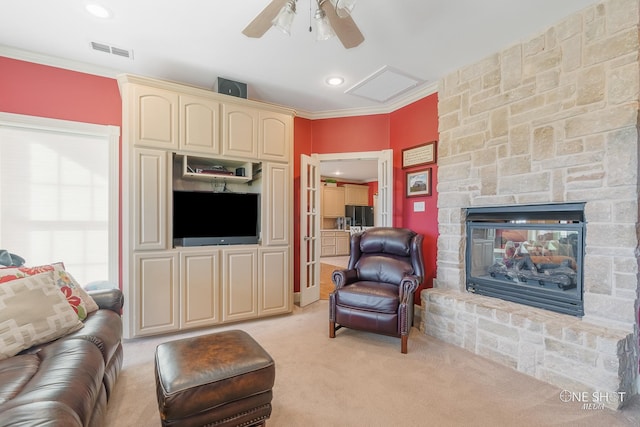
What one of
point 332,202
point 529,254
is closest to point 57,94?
point 529,254

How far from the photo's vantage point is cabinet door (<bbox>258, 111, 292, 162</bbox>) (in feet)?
11.0

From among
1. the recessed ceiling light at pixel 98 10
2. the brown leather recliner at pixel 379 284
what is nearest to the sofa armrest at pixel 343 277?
the brown leather recliner at pixel 379 284

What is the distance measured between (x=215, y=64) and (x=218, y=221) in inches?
62.2

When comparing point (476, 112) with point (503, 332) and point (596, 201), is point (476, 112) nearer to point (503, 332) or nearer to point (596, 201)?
point (596, 201)

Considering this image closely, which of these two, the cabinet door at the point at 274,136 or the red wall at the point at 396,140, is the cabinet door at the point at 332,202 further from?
the cabinet door at the point at 274,136

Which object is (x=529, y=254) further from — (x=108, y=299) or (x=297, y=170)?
(x=108, y=299)

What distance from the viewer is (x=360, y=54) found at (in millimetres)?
2693

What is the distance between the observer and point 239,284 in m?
3.21

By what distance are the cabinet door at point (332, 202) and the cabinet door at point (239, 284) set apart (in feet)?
18.2

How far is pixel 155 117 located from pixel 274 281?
82.2 inches

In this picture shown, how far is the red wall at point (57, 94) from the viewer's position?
8.55 feet

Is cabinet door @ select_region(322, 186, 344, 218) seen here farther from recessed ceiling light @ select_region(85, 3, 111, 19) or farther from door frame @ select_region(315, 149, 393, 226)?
recessed ceiling light @ select_region(85, 3, 111, 19)

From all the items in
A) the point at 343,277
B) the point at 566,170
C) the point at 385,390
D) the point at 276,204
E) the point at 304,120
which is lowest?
the point at 385,390

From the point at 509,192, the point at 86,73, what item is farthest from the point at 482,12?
the point at 86,73
